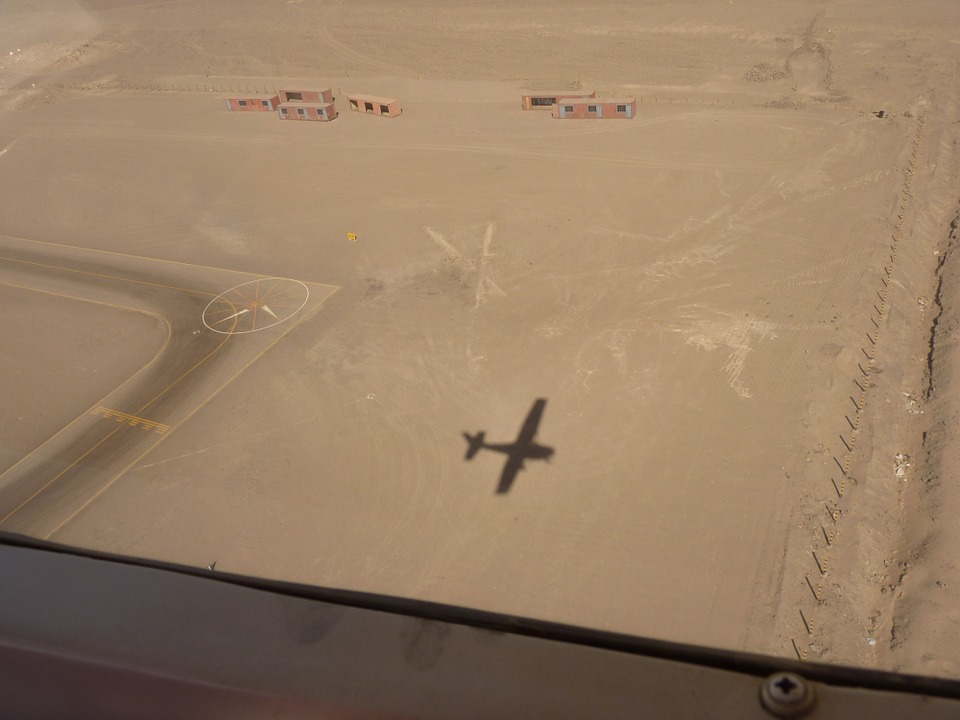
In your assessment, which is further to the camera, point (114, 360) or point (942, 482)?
point (114, 360)

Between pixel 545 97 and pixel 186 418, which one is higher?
pixel 545 97

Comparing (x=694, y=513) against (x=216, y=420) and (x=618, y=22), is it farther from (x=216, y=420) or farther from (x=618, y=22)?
(x=618, y=22)

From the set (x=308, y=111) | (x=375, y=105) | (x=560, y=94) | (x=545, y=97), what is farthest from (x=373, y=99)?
(x=560, y=94)

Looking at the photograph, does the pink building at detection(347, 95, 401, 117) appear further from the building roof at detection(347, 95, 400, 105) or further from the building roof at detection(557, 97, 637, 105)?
the building roof at detection(557, 97, 637, 105)

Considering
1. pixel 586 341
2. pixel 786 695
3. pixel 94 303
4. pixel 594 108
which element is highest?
pixel 594 108

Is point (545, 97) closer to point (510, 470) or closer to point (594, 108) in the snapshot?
point (594, 108)

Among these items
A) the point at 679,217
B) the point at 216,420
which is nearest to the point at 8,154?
the point at 216,420
